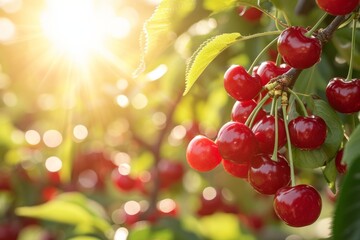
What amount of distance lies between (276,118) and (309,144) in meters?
0.08

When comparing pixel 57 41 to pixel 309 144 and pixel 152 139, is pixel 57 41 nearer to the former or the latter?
pixel 152 139

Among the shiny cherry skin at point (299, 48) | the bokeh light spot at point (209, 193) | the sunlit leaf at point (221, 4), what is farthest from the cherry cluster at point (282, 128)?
the bokeh light spot at point (209, 193)

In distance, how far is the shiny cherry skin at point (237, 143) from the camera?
120 centimetres

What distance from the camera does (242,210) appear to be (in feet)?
10.8

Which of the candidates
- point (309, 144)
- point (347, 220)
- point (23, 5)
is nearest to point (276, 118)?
point (309, 144)

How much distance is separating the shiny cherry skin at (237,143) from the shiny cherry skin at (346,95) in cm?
17

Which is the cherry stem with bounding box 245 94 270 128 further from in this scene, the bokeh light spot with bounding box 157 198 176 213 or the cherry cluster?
the bokeh light spot with bounding box 157 198 176 213

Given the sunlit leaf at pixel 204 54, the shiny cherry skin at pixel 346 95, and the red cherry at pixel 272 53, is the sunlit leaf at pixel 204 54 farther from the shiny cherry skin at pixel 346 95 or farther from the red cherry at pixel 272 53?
the red cherry at pixel 272 53

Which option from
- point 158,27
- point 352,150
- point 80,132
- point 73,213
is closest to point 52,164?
point 80,132

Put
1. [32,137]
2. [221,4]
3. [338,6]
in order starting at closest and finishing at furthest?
[338,6] → [221,4] → [32,137]

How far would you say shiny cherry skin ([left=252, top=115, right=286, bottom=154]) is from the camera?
1.22 m

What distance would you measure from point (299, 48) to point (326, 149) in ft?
0.73

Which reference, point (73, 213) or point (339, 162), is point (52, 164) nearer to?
point (73, 213)

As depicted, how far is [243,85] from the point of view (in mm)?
1250
